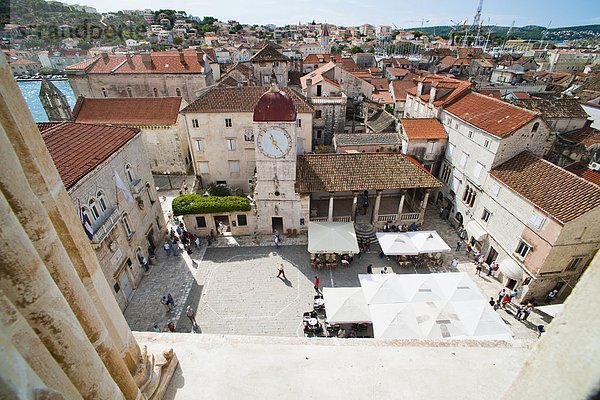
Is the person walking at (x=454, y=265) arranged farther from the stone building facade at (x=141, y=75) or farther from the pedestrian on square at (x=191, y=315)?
the stone building facade at (x=141, y=75)

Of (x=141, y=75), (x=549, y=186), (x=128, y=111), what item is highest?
(x=141, y=75)

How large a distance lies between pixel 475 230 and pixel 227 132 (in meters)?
21.9

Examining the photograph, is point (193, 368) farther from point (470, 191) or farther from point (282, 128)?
point (470, 191)

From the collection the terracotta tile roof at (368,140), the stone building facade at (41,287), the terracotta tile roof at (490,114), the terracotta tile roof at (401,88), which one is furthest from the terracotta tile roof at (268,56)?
the stone building facade at (41,287)

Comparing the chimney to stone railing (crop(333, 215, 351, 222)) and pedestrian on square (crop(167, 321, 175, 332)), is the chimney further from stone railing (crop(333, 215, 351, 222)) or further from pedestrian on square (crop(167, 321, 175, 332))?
pedestrian on square (crop(167, 321, 175, 332))

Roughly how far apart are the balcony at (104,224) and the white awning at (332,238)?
11.7 m

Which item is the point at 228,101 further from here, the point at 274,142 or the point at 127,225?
the point at 127,225

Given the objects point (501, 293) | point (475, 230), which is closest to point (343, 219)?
point (475, 230)

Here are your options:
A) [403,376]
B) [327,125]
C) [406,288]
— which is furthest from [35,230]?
[327,125]

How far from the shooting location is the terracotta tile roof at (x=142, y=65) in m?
43.6

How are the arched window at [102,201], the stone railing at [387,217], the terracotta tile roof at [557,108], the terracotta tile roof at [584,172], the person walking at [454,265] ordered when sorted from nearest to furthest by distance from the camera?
the arched window at [102,201]
the person walking at [454,265]
the terracotta tile roof at [584,172]
the stone railing at [387,217]
the terracotta tile roof at [557,108]

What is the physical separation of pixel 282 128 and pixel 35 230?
17495mm

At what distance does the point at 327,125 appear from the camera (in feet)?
121

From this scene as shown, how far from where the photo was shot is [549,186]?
59.1 feet
